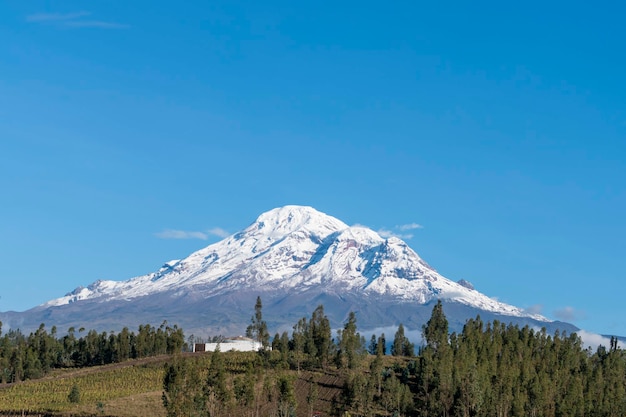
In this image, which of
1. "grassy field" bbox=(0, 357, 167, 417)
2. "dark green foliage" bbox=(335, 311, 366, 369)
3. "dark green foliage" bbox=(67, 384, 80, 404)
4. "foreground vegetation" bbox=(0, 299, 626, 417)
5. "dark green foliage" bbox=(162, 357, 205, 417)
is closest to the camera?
"dark green foliage" bbox=(162, 357, 205, 417)

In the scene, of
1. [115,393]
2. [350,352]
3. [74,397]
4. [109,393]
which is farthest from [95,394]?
[350,352]

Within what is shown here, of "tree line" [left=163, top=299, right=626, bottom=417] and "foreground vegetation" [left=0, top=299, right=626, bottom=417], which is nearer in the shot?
"tree line" [left=163, top=299, right=626, bottom=417]

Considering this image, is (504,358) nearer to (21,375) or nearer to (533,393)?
(533,393)

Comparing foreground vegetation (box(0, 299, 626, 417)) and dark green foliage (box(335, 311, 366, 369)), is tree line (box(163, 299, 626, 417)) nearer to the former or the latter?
foreground vegetation (box(0, 299, 626, 417))

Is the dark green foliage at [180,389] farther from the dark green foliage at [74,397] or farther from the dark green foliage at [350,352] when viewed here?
the dark green foliage at [350,352]

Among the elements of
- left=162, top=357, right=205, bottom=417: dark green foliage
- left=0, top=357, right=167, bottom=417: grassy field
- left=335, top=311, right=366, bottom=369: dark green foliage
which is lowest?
left=0, top=357, right=167, bottom=417: grassy field

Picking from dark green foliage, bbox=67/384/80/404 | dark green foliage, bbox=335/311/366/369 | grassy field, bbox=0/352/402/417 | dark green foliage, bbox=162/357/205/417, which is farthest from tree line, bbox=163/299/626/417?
dark green foliage, bbox=67/384/80/404

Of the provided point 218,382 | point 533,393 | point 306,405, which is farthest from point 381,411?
point 218,382

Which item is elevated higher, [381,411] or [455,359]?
[455,359]

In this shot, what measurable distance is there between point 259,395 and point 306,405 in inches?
382

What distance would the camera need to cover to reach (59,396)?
16138 cm

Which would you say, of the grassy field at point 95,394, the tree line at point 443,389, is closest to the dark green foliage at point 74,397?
the grassy field at point 95,394

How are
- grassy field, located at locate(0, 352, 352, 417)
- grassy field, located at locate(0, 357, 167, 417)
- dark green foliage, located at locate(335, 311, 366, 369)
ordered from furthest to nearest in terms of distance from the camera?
dark green foliage, located at locate(335, 311, 366, 369) < grassy field, located at locate(0, 357, 167, 417) < grassy field, located at locate(0, 352, 352, 417)

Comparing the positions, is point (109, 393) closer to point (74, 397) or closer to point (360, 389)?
point (74, 397)
